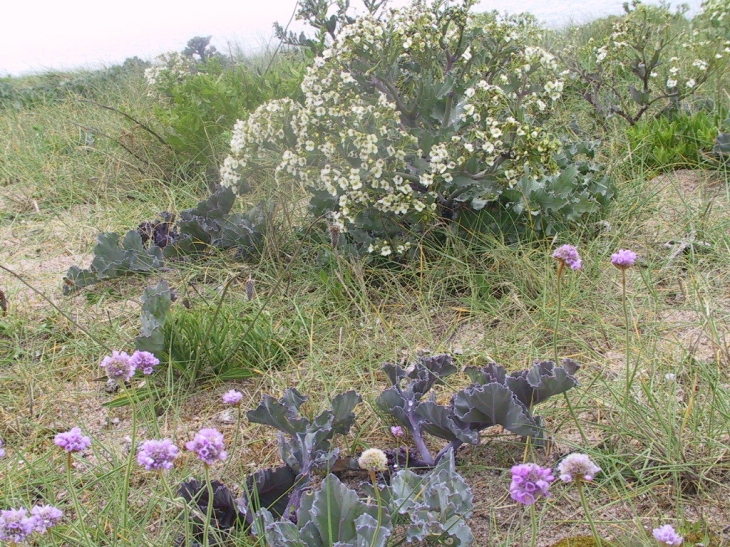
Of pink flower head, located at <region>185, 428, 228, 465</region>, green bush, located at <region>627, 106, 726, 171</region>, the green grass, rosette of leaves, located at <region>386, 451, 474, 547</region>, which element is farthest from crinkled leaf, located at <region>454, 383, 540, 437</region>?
green bush, located at <region>627, 106, 726, 171</region>

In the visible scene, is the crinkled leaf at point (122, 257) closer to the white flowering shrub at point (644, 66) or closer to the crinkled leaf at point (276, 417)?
the crinkled leaf at point (276, 417)

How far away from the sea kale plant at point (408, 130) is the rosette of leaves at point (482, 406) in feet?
3.60

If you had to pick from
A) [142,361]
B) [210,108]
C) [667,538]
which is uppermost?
[210,108]

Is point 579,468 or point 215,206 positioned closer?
point 579,468

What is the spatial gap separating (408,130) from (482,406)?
1662 millimetres

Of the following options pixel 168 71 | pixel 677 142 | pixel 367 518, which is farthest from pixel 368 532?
pixel 168 71

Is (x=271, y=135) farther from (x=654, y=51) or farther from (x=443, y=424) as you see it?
(x=654, y=51)

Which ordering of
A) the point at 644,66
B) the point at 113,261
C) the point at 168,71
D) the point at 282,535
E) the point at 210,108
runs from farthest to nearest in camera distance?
the point at 168,71 < the point at 210,108 < the point at 644,66 < the point at 113,261 < the point at 282,535

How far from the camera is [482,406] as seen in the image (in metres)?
1.79

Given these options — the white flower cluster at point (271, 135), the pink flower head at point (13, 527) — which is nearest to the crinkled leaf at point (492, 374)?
the pink flower head at point (13, 527)

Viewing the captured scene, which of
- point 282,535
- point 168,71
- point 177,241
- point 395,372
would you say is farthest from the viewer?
point 168,71

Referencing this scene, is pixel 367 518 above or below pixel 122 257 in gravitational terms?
below

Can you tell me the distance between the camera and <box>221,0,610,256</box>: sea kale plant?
9.30ft

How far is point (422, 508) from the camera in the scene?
1534 mm
